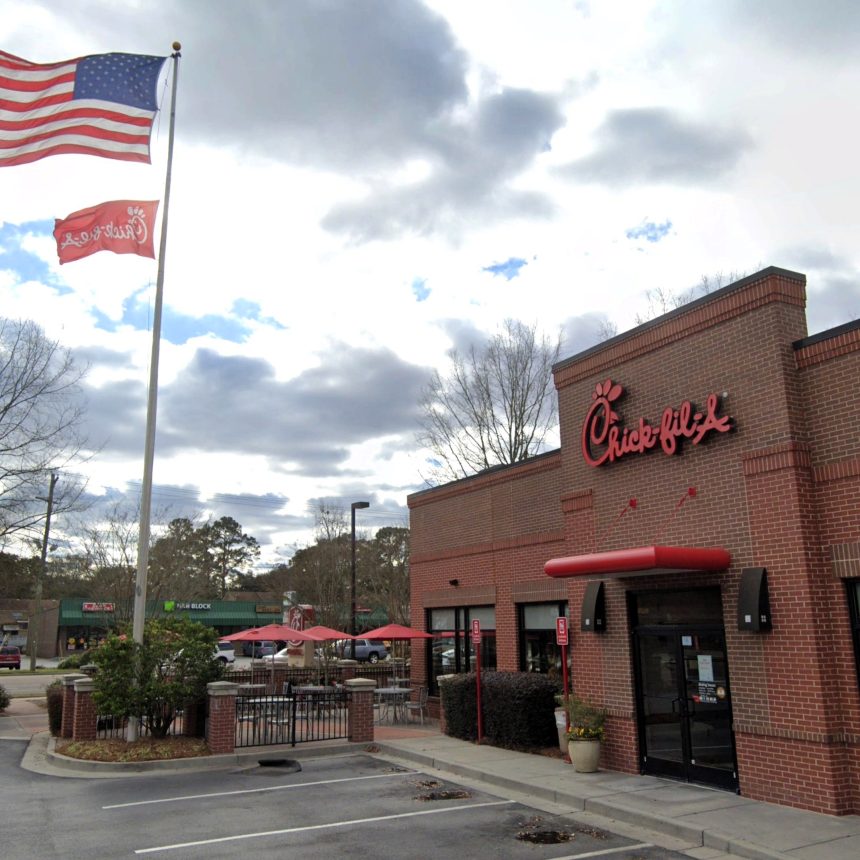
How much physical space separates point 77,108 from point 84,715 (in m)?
11.9

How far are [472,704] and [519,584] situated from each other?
118 inches

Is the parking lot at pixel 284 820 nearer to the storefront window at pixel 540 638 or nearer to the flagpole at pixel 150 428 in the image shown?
the flagpole at pixel 150 428

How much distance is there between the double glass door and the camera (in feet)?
37.3

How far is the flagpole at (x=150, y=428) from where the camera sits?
1564 centimetres

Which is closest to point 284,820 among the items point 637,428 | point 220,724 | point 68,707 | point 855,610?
point 220,724

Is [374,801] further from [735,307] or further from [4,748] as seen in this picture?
[4,748]

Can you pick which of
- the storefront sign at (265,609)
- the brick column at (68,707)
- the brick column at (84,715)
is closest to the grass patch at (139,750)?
the brick column at (84,715)

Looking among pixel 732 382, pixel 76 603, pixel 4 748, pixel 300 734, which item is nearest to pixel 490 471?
pixel 300 734

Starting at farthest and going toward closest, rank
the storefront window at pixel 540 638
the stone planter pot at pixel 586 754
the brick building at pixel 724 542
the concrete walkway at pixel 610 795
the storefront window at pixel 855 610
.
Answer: the storefront window at pixel 540 638 → the stone planter pot at pixel 586 754 → the brick building at pixel 724 542 → the storefront window at pixel 855 610 → the concrete walkway at pixel 610 795

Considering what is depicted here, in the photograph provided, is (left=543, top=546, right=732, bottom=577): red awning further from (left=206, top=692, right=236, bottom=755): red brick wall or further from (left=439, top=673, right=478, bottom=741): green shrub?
(left=206, top=692, right=236, bottom=755): red brick wall

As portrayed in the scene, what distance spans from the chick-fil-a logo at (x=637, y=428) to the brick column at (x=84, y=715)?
11.2 m

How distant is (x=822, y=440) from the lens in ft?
34.6

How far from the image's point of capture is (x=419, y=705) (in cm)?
2056

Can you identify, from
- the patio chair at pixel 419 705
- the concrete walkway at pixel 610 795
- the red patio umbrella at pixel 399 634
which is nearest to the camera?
the concrete walkway at pixel 610 795
